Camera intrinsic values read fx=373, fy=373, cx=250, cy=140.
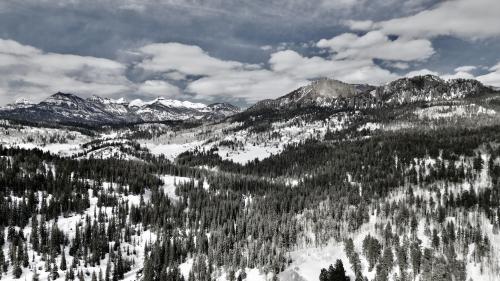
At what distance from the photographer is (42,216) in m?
198

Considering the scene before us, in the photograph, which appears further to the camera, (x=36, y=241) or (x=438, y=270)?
(x=36, y=241)

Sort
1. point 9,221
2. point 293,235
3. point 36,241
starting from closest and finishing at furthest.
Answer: point 36,241
point 9,221
point 293,235

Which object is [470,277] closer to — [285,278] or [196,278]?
[285,278]

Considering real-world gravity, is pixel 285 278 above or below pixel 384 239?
below

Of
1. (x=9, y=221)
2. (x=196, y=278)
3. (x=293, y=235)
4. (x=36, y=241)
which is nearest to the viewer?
(x=196, y=278)

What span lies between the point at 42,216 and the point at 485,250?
218524mm

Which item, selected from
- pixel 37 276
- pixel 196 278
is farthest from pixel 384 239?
pixel 37 276

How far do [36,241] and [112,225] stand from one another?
36.1m

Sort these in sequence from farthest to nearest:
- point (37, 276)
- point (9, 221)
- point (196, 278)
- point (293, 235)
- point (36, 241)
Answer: point (293, 235), point (9, 221), point (36, 241), point (196, 278), point (37, 276)

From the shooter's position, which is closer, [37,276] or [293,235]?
[37,276]

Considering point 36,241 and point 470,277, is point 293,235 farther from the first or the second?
point 36,241

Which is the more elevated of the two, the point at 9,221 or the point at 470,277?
the point at 9,221

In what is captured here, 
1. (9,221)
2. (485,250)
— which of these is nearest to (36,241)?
(9,221)

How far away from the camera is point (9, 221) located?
18625cm
